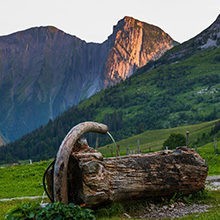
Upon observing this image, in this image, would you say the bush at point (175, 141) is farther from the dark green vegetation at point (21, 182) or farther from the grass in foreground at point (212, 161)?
the dark green vegetation at point (21, 182)

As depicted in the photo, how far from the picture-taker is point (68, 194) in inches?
699

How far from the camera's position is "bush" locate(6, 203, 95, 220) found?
1352 cm

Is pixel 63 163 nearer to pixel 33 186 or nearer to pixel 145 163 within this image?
pixel 145 163

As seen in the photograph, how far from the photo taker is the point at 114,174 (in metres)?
18.5

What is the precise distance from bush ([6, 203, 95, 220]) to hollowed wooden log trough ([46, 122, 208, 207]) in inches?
104

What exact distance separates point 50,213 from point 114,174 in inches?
209

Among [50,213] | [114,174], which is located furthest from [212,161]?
[50,213]

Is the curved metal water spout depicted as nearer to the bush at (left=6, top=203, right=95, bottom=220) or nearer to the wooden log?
the wooden log

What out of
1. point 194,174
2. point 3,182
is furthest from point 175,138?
point 194,174

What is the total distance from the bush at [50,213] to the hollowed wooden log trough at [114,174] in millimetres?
2640

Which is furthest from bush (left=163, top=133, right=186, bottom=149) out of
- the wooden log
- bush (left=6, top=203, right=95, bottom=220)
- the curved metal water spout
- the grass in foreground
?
bush (left=6, top=203, right=95, bottom=220)

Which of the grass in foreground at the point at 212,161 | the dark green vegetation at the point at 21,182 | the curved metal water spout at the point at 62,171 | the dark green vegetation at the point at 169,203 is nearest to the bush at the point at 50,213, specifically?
the curved metal water spout at the point at 62,171

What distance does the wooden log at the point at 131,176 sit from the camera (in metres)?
17.3

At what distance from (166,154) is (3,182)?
24920mm
